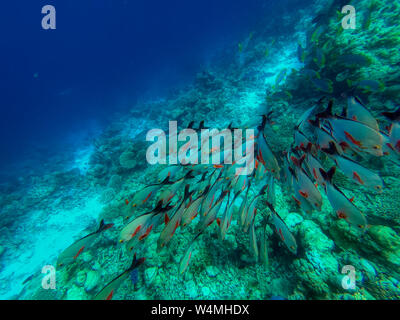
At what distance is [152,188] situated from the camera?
9.09ft

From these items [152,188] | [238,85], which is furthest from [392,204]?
→ [238,85]

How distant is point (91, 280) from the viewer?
11.5 ft

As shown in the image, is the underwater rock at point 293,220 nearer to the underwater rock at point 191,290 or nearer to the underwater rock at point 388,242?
the underwater rock at point 388,242

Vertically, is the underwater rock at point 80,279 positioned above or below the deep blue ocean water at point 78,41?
below

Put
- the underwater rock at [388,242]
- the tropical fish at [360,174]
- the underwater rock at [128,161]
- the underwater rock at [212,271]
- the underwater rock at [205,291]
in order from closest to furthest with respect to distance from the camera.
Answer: the tropical fish at [360,174]
the underwater rock at [388,242]
the underwater rock at [205,291]
the underwater rock at [212,271]
the underwater rock at [128,161]

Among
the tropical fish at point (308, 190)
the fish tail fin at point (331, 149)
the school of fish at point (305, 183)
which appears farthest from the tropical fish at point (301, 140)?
the tropical fish at point (308, 190)

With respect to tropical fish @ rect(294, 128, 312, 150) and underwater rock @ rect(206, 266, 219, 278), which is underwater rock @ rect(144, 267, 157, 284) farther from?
tropical fish @ rect(294, 128, 312, 150)

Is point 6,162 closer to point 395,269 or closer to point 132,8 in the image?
point 395,269

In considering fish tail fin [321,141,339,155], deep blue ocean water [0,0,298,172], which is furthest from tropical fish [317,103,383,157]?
deep blue ocean water [0,0,298,172]

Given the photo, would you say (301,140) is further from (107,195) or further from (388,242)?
(107,195)

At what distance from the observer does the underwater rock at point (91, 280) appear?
3435 millimetres

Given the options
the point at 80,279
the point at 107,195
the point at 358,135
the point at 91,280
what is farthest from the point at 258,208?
the point at 107,195

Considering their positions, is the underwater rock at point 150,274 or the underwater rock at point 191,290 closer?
the underwater rock at point 191,290
